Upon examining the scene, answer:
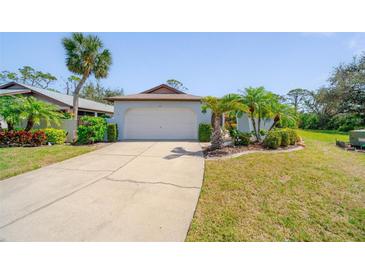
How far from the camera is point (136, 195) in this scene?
3.82 meters

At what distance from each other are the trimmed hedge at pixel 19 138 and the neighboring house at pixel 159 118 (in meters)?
4.54

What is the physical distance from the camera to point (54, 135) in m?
9.84

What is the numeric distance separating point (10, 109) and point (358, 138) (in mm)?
18340

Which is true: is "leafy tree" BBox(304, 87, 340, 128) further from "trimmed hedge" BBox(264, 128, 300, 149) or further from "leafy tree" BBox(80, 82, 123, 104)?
"leafy tree" BBox(80, 82, 123, 104)

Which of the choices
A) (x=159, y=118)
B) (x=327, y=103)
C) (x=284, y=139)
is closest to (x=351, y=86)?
(x=327, y=103)

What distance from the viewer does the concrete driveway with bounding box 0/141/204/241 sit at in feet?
8.55

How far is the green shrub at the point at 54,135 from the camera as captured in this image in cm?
973

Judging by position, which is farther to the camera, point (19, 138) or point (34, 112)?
point (34, 112)

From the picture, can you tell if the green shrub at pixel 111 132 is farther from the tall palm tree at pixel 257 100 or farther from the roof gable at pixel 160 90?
the tall palm tree at pixel 257 100

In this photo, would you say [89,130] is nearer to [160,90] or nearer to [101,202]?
[101,202]

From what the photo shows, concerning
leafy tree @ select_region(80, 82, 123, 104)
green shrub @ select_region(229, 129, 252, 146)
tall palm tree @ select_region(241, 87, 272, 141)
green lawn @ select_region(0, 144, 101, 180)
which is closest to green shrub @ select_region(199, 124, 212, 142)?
green shrub @ select_region(229, 129, 252, 146)


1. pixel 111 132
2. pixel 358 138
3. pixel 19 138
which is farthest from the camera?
pixel 111 132

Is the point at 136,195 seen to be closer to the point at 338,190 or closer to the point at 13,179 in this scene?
the point at 13,179

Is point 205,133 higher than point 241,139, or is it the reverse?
point 205,133
